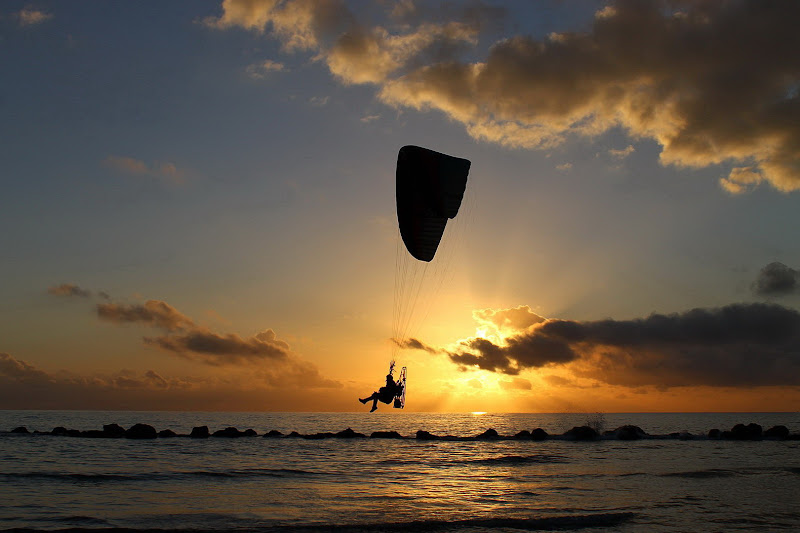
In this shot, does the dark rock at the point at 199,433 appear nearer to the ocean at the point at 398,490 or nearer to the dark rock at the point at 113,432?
the dark rock at the point at 113,432


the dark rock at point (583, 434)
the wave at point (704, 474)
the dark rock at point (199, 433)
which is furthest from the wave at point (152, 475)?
the dark rock at point (583, 434)

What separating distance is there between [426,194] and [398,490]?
40.2ft

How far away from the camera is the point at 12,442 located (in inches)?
1969

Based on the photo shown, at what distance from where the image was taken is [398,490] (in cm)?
2397

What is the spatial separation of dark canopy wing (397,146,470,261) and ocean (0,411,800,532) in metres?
9.82

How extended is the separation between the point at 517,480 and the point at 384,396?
10.6 m

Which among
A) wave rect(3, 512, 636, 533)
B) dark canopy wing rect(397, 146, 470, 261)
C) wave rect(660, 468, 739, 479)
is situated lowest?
wave rect(660, 468, 739, 479)

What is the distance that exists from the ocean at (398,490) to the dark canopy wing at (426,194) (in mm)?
9824

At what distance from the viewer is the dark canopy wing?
837 inches

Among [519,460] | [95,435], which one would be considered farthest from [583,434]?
[95,435]

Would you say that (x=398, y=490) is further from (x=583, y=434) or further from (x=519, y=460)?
(x=583, y=434)

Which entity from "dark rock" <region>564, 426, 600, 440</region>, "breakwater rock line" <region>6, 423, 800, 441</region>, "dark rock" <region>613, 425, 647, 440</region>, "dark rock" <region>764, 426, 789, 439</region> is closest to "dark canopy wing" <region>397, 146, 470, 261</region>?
"dark rock" <region>564, 426, 600, 440</region>

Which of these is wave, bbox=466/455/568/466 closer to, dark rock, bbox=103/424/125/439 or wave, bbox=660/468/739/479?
wave, bbox=660/468/739/479

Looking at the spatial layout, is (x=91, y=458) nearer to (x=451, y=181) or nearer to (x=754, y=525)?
(x=451, y=181)
